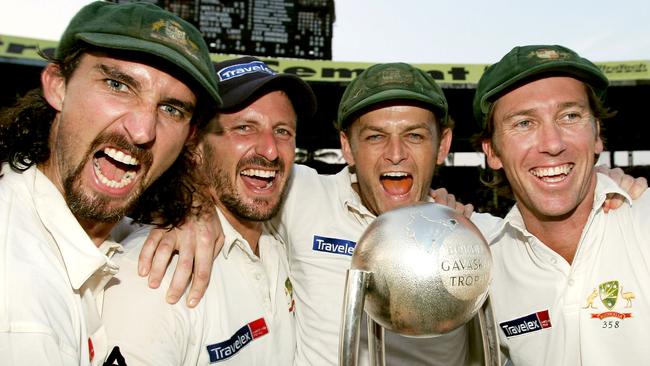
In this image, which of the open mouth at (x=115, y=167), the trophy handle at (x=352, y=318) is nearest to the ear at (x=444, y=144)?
the open mouth at (x=115, y=167)

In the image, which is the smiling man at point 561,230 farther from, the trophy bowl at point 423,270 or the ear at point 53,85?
the ear at point 53,85

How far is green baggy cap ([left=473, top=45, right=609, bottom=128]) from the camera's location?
2490mm

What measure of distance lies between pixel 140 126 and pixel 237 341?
3.31 ft

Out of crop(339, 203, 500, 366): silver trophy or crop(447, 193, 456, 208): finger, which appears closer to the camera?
crop(339, 203, 500, 366): silver trophy

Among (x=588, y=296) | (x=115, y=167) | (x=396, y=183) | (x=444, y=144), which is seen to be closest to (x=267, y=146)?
(x=396, y=183)

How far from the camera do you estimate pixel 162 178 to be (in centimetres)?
263

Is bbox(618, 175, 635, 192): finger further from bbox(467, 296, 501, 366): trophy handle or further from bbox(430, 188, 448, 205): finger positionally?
bbox(467, 296, 501, 366): trophy handle

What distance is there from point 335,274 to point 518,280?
99 centimetres

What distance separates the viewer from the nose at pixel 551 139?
2.52 meters

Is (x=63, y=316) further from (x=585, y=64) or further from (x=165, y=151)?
(x=585, y=64)

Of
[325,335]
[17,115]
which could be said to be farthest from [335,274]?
[17,115]

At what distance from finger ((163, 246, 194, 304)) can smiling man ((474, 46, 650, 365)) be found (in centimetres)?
166

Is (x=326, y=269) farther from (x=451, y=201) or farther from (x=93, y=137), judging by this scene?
(x=93, y=137)

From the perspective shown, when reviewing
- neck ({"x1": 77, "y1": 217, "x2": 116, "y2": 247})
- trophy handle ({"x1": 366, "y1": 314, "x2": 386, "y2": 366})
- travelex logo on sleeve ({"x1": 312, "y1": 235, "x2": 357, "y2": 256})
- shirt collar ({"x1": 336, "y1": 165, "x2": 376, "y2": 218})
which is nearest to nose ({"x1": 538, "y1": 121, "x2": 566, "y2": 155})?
shirt collar ({"x1": 336, "y1": 165, "x2": 376, "y2": 218})
